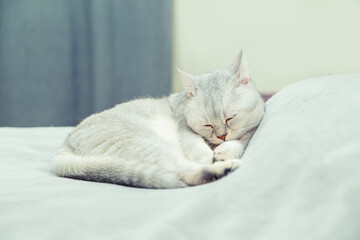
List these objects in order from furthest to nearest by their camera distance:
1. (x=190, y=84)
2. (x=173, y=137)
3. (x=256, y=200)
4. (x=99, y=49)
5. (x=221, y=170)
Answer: (x=99, y=49) → (x=190, y=84) → (x=173, y=137) → (x=221, y=170) → (x=256, y=200)

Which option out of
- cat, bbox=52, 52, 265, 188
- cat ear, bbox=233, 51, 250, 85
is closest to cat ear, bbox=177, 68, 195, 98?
cat, bbox=52, 52, 265, 188

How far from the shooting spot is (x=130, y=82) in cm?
339

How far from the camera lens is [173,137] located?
4.92 ft

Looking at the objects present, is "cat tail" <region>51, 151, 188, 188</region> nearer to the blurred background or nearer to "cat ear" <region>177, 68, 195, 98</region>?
"cat ear" <region>177, 68, 195, 98</region>

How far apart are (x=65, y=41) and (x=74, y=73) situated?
308mm

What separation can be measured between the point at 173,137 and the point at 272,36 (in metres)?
1.71

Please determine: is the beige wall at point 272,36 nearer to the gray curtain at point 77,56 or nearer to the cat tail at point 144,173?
the gray curtain at point 77,56

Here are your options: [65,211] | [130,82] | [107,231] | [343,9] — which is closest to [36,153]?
[65,211]

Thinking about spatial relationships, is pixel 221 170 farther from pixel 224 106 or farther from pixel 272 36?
pixel 272 36

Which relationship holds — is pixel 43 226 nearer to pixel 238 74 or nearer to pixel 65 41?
pixel 238 74

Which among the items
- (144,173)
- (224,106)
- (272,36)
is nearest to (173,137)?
(224,106)

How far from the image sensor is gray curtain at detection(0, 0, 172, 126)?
10.8 feet

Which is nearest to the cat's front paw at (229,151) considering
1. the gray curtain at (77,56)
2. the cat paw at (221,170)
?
the cat paw at (221,170)

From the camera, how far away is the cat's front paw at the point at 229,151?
1.21 metres
